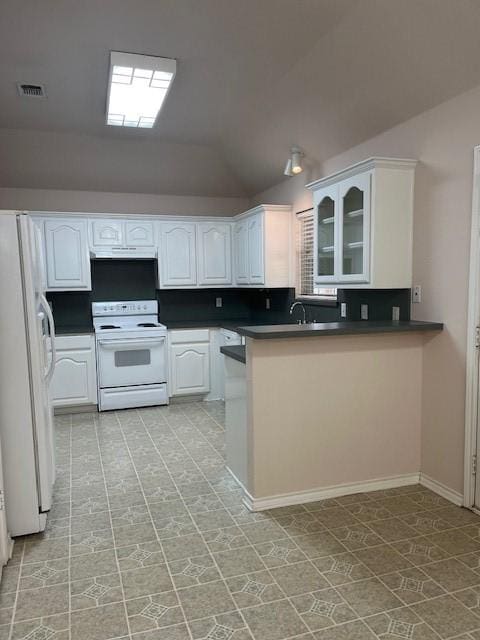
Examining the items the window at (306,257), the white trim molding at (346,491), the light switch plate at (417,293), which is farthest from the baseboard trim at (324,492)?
the window at (306,257)

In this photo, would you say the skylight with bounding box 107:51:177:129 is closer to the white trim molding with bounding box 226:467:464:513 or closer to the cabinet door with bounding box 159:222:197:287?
the cabinet door with bounding box 159:222:197:287

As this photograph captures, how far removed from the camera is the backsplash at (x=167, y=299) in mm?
5387

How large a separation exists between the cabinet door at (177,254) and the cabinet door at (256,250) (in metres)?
0.74

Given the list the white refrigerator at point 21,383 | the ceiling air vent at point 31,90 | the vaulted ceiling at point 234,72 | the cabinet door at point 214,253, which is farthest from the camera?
the cabinet door at point 214,253

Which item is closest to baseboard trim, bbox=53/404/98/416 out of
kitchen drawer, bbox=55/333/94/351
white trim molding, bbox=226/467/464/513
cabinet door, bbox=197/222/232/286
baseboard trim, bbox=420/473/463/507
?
kitchen drawer, bbox=55/333/94/351

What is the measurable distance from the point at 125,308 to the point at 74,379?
1.09 metres

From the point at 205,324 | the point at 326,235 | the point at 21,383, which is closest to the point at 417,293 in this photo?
the point at 326,235

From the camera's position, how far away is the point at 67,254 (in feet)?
16.5

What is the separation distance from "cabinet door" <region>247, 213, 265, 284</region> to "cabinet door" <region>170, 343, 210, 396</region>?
0.99 m

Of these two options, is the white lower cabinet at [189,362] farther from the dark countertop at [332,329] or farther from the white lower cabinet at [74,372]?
the dark countertop at [332,329]

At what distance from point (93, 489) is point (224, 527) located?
104cm

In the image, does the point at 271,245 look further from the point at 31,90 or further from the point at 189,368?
the point at 31,90

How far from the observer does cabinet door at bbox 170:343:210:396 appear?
5238 mm

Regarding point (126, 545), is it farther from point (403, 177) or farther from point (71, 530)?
point (403, 177)
